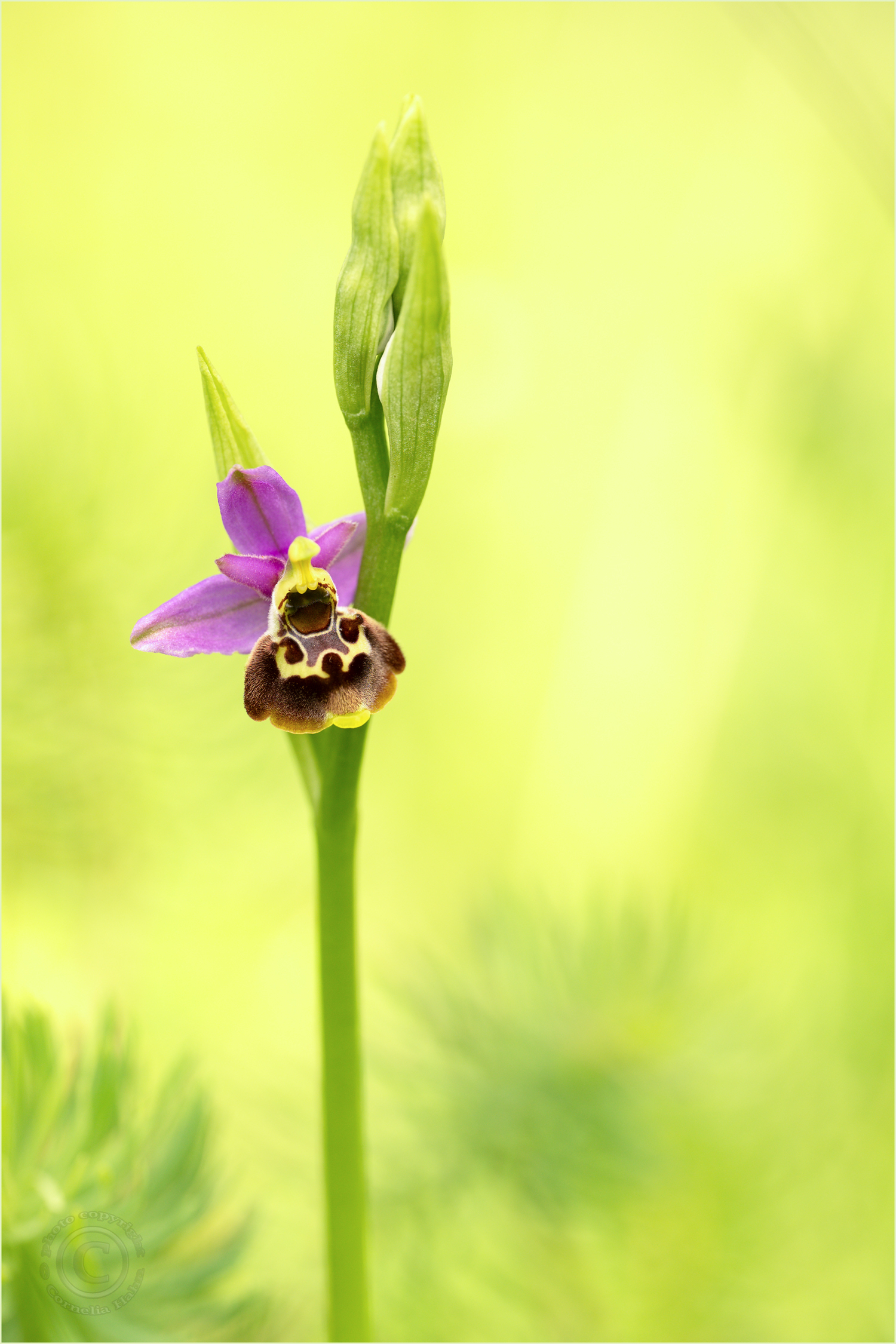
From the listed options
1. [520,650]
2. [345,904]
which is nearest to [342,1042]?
[345,904]

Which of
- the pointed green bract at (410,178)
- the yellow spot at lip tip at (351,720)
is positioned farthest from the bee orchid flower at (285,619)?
the pointed green bract at (410,178)

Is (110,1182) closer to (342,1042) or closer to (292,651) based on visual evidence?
(342,1042)

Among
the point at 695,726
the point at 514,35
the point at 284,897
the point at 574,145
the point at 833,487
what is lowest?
the point at 284,897

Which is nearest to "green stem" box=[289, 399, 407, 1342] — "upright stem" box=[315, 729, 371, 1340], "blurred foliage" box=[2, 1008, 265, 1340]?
"upright stem" box=[315, 729, 371, 1340]

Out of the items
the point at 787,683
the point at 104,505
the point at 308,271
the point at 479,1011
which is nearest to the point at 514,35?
the point at 308,271

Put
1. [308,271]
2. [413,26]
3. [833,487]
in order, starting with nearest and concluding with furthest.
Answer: [833,487], [308,271], [413,26]

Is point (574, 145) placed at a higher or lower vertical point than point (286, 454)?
higher

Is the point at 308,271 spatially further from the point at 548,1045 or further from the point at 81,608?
the point at 548,1045
